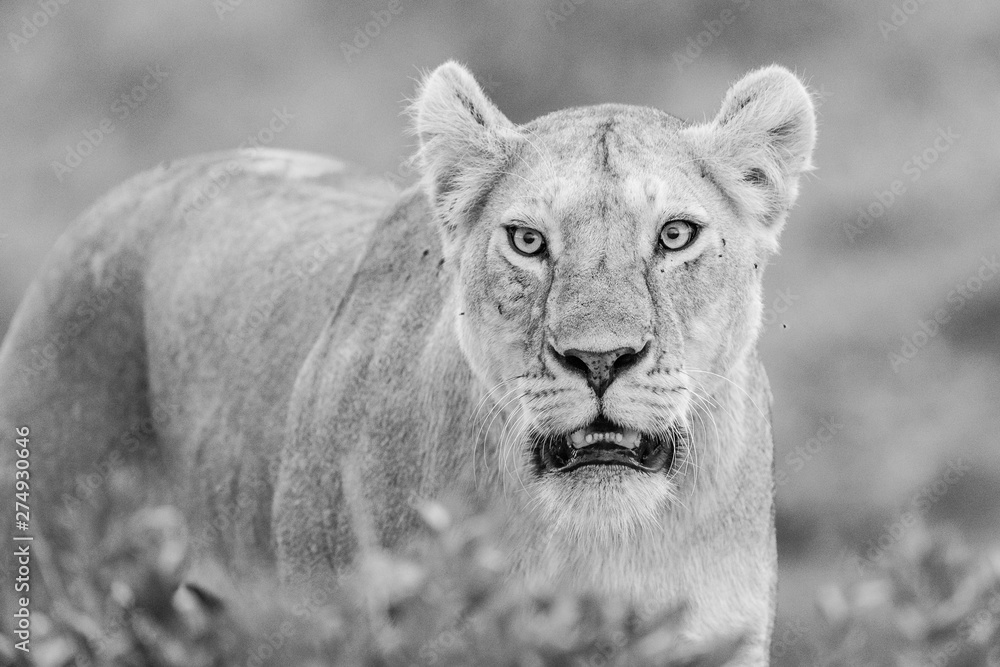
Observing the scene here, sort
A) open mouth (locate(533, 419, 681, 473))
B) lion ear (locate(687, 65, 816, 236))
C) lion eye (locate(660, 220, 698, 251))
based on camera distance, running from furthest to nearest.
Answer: lion ear (locate(687, 65, 816, 236))
lion eye (locate(660, 220, 698, 251))
open mouth (locate(533, 419, 681, 473))

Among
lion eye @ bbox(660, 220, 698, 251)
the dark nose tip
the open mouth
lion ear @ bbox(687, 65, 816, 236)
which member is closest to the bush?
the dark nose tip

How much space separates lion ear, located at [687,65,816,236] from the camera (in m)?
4.05

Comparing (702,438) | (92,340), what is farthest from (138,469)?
(702,438)

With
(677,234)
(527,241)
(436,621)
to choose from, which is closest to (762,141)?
(677,234)

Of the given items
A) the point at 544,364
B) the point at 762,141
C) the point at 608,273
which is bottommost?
the point at 544,364

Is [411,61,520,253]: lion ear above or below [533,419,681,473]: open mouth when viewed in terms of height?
above

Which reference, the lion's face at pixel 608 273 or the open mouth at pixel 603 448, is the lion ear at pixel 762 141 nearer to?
the lion's face at pixel 608 273

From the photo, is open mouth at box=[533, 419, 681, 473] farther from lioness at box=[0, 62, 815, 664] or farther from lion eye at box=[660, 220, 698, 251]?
lion eye at box=[660, 220, 698, 251]

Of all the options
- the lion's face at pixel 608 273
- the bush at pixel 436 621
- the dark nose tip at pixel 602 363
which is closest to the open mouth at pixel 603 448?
the lion's face at pixel 608 273

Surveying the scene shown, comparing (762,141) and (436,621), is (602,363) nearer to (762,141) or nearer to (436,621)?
(762,141)

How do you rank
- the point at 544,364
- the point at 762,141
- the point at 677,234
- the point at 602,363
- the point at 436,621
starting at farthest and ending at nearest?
the point at 762,141 → the point at 677,234 → the point at 544,364 → the point at 602,363 → the point at 436,621

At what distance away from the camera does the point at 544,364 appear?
359 centimetres

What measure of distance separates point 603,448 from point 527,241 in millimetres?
568

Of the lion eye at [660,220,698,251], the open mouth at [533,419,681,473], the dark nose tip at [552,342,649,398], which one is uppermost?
the lion eye at [660,220,698,251]
